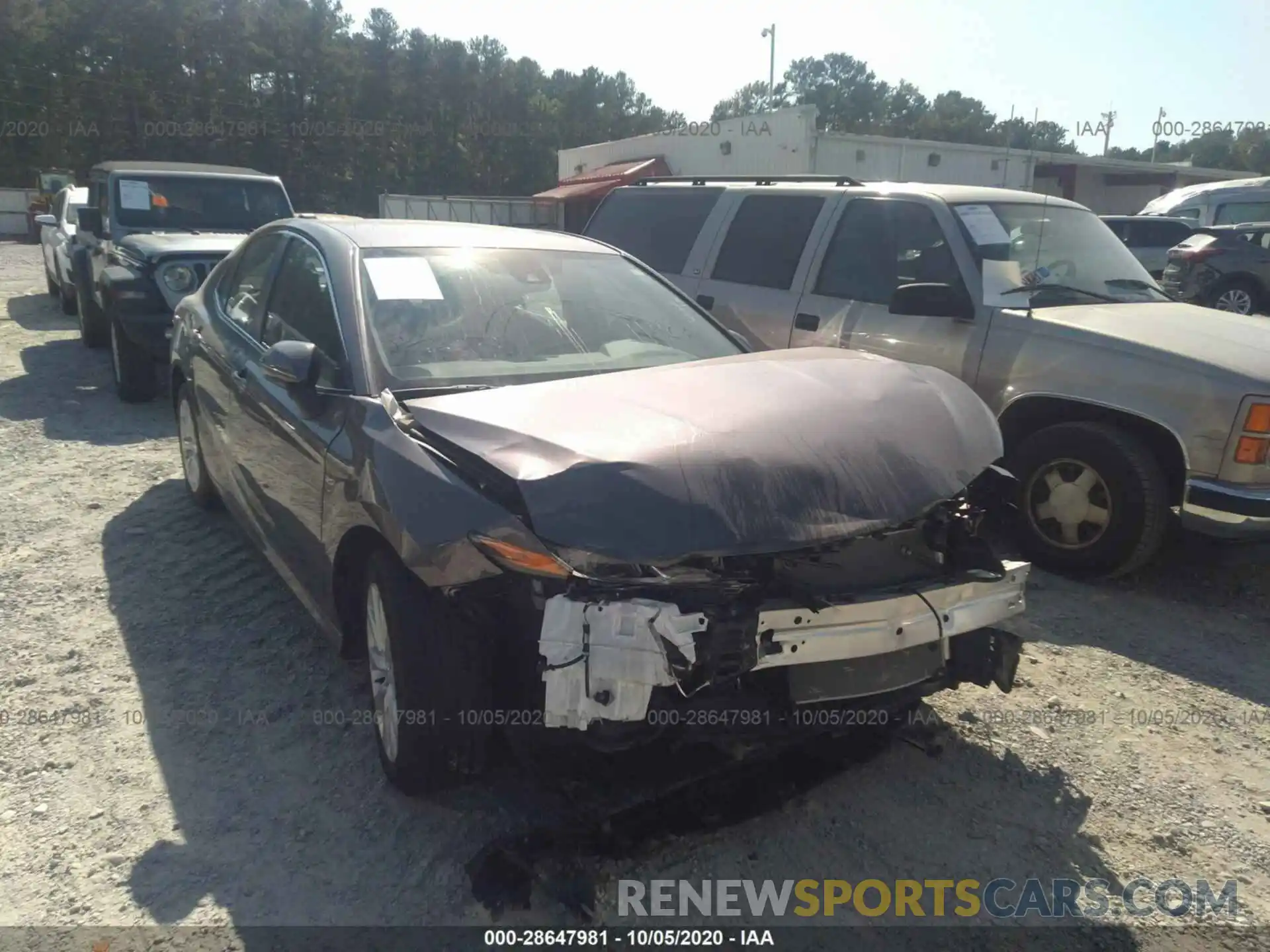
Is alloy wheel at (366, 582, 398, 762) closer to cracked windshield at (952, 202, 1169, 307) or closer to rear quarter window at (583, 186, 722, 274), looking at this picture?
cracked windshield at (952, 202, 1169, 307)

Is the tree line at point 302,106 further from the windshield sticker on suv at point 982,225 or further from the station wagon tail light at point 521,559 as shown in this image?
the station wagon tail light at point 521,559

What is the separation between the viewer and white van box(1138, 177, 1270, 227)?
16234mm

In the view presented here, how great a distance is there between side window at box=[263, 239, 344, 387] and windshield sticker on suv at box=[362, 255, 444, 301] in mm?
178

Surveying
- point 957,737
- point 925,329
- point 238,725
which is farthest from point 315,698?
point 925,329

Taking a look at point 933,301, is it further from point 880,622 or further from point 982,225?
point 880,622

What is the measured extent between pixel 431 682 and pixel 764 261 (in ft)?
13.9

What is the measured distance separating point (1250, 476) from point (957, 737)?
2.06 metres

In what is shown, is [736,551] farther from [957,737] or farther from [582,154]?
[582,154]

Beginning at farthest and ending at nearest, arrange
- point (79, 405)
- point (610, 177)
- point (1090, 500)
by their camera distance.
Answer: point (610, 177) < point (79, 405) < point (1090, 500)

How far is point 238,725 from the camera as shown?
335 cm

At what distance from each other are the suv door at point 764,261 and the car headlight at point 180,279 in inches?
175

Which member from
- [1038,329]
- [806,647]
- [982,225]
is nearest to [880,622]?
[806,647]

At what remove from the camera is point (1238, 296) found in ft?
46.4

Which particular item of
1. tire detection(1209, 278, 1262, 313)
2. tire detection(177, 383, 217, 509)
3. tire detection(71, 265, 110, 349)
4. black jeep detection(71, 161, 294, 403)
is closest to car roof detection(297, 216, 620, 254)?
tire detection(177, 383, 217, 509)
